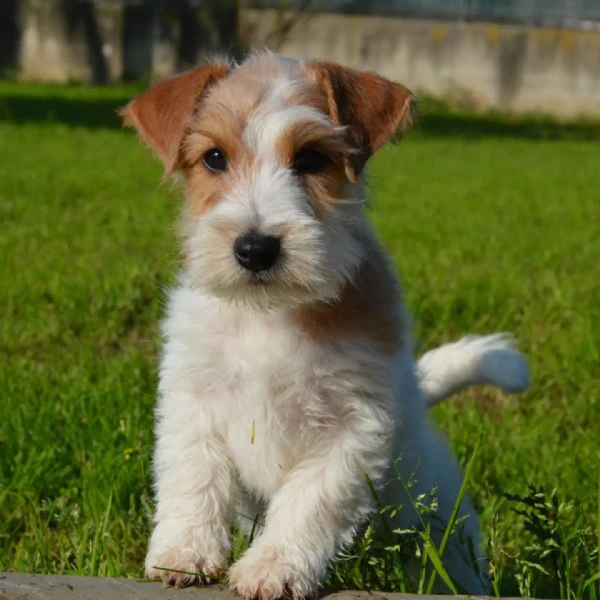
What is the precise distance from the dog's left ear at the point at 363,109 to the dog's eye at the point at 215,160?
0.39 m

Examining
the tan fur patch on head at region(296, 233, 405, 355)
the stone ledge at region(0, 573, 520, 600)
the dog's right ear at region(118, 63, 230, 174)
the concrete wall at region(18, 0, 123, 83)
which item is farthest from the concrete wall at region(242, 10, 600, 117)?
the stone ledge at region(0, 573, 520, 600)

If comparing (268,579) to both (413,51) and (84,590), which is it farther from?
(413,51)

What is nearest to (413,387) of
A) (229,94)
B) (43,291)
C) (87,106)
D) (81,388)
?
(229,94)

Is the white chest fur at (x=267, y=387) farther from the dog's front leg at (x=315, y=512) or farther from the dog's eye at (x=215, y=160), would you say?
the dog's eye at (x=215, y=160)

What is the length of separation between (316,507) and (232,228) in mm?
857

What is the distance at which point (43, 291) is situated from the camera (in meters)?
6.88

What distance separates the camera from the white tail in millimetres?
4309

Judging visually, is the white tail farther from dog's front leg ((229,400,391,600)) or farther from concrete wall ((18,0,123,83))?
concrete wall ((18,0,123,83))

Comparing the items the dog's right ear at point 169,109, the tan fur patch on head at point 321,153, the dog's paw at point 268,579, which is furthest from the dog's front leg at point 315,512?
the dog's right ear at point 169,109

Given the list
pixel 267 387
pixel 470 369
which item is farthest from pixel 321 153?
pixel 470 369

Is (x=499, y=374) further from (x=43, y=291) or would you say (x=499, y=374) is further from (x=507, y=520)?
(x=43, y=291)

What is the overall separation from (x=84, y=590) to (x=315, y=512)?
0.84m

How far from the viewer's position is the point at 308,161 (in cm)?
376

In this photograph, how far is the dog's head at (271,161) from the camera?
3.42 m
